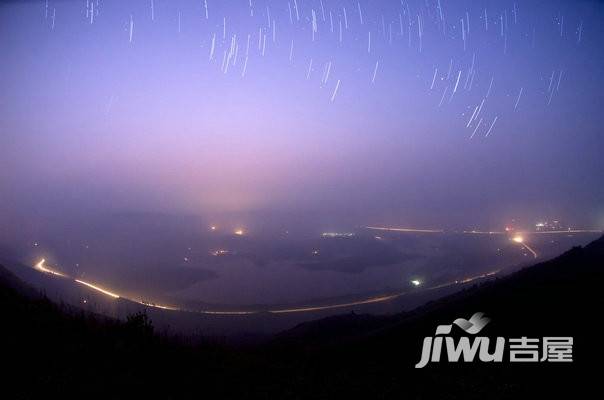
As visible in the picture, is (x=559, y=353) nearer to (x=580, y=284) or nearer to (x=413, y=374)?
(x=413, y=374)

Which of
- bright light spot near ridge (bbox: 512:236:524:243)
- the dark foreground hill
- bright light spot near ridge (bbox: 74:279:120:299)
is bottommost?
the dark foreground hill

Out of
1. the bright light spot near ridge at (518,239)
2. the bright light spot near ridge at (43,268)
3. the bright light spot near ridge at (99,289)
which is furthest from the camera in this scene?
the bright light spot near ridge at (518,239)

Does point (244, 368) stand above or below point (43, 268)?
below

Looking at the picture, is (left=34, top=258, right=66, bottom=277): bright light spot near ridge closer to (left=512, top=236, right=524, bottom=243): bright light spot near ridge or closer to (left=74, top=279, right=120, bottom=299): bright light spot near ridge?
(left=74, top=279, right=120, bottom=299): bright light spot near ridge

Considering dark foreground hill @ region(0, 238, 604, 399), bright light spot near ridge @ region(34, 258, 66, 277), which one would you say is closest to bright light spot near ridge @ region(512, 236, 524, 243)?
dark foreground hill @ region(0, 238, 604, 399)

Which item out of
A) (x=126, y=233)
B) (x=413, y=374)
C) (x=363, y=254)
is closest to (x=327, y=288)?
(x=363, y=254)

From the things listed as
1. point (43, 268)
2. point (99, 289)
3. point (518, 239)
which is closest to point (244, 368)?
point (99, 289)

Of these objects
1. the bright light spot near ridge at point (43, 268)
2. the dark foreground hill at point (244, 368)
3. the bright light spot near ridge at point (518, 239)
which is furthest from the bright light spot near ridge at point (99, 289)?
the bright light spot near ridge at point (518, 239)

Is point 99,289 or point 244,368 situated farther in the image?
point 99,289

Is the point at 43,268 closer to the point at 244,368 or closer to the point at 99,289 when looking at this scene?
the point at 99,289

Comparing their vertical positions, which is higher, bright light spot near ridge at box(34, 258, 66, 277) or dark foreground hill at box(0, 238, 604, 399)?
bright light spot near ridge at box(34, 258, 66, 277)

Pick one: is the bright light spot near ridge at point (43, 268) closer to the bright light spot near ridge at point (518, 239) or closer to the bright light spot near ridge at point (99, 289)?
the bright light spot near ridge at point (99, 289)
